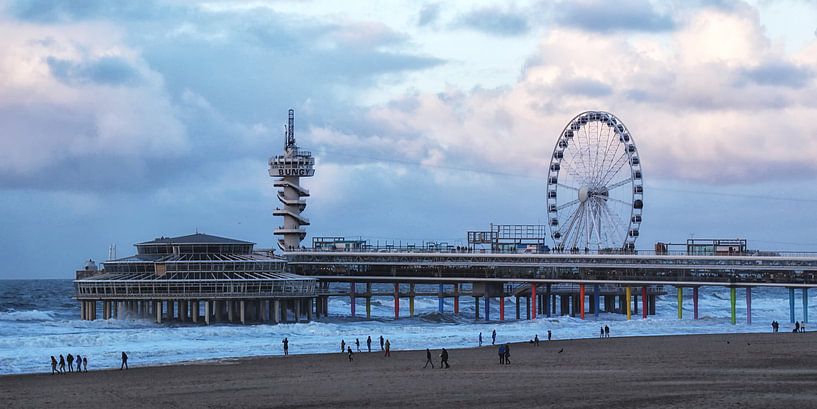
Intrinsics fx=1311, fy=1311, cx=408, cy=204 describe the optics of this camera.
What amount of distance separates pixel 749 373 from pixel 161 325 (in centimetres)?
5912

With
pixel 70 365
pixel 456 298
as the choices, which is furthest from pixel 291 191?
pixel 70 365

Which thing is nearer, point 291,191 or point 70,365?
point 70,365

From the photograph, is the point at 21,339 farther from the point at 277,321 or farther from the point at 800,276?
the point at 800,276

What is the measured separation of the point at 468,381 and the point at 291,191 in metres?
79.6

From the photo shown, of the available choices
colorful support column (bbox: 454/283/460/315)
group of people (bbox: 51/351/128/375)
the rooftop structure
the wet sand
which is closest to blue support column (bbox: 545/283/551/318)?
colorful support column (bbox: 454/283/460/315)

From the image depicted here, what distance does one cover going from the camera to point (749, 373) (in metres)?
55.9

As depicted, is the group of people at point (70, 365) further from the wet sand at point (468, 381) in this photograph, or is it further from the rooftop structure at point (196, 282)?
the rooftop structure at point (196, 282)

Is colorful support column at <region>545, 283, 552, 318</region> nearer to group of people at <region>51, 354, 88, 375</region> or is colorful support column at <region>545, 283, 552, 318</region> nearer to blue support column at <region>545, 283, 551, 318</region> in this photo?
blue support column at <region>545, 283, 551, 318</region>

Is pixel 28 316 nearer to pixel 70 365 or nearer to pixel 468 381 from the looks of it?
pixel 70 365

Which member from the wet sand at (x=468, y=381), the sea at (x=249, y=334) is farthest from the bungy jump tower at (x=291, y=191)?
the wet sand at (x=468, y=381)

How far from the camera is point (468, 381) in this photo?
53.2 m

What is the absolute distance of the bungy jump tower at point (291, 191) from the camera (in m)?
130

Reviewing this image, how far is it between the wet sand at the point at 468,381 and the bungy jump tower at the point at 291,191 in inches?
2265

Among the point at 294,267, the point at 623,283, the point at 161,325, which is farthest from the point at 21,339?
the point at 623,283
